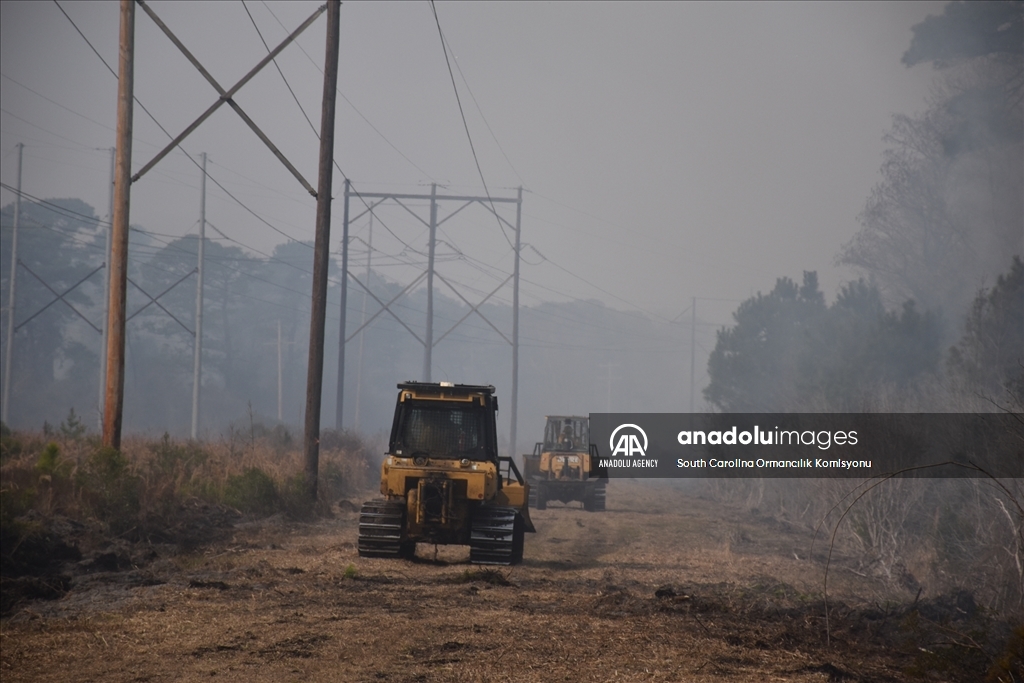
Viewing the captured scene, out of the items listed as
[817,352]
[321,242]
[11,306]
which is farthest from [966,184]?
[11,306]

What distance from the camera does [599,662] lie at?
7230 mm

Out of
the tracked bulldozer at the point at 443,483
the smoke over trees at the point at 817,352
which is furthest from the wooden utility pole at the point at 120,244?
the smoke over trees at the point at 817,352

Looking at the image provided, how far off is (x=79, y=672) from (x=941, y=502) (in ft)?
56.7

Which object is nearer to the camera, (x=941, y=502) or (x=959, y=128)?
(x=941, y=502)

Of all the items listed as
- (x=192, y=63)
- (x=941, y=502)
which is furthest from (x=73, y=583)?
(x=941, y=502)

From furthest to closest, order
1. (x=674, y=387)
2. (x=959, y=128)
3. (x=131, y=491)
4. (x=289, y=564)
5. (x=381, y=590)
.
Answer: (x=674, y=387) < (x=959, y=128) < (x=131, y=491) < (x=289, y=564) < (x=381, y=590)

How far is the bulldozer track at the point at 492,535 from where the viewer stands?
537 inches

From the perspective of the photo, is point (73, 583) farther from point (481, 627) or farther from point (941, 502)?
point (941, 502)

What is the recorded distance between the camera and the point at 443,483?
13.5 metres

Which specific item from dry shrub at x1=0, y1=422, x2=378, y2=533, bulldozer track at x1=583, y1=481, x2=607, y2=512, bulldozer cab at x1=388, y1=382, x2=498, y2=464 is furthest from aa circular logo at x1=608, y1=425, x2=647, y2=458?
bulldozer cab at x1=388, y1=382, x2=498, y2=464

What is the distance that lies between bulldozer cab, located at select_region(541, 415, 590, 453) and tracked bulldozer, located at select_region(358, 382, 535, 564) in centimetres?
1414

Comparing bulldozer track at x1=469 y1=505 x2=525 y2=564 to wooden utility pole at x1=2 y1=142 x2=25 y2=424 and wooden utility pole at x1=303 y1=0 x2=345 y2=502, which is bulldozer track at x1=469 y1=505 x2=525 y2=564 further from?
wooden utility pole at x1=2 y1=142 x2=25 y2=424

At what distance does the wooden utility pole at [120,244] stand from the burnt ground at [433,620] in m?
2.45

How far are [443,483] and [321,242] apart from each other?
8807mm
